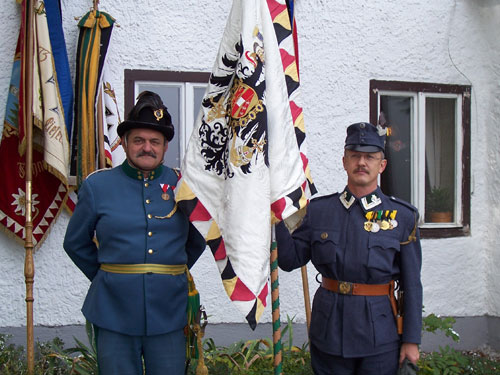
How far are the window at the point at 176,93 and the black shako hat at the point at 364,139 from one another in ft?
6.73

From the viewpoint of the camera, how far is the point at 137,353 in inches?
113

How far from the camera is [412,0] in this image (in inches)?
211

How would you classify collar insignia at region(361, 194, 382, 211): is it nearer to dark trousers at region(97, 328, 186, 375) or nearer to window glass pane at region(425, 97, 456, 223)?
dark trousers at region(97, 328, 186, 375)

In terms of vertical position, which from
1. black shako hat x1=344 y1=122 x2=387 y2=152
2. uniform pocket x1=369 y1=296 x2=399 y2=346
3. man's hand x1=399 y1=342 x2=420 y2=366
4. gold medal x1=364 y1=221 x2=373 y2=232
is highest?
black shako hat x1=344 y1=122 x2=387 y2=152

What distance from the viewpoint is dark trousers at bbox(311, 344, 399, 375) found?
291 cm

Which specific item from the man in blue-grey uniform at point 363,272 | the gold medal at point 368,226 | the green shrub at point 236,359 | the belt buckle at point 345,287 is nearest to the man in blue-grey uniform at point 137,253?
the man in blue-grey uniform at point 363,272

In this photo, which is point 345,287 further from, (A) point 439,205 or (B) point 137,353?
(A) point 439,205

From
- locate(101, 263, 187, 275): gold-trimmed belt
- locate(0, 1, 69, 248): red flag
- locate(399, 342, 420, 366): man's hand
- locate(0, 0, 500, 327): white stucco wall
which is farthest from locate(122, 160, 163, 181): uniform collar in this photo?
locate(0, 0, 500, 327): white stucco wall

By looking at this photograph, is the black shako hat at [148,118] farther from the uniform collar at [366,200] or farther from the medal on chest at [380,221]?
the medal on chest at [380,221]

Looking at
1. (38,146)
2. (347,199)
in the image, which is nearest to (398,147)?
(347,199)

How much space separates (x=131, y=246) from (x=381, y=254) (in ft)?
3.99

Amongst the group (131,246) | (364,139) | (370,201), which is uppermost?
(364,139)

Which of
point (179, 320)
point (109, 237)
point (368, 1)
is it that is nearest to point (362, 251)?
point (179, 320)

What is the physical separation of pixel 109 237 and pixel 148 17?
8.02 feet
